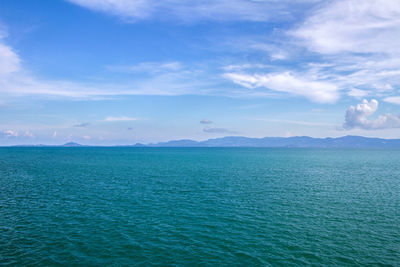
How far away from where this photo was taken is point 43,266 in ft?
83.4

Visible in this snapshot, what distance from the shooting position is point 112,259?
26922mm

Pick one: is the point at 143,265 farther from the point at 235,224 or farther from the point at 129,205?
the point at 129,205

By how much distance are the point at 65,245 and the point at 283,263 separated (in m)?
25.7

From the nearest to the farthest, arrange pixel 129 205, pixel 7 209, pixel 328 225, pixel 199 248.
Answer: pixel 199 248 → pixel 328 225 → pixel 7 209 → pixel 129 205

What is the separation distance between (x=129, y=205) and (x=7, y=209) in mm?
21069

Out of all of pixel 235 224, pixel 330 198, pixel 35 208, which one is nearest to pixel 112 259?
pixel 235 224

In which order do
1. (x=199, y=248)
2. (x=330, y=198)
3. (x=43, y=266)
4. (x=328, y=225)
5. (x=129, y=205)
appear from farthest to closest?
(x=330, y=198) < (x=129, y=205) < (x=328, y=225) < (x=199, y=248) < (x=43, y=266)

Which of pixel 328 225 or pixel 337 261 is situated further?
pixel 328 225

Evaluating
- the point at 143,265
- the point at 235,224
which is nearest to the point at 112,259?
the point at 143,265

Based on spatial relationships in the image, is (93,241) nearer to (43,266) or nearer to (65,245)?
(65,245)

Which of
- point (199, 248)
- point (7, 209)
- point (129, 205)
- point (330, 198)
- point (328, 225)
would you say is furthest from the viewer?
point (330, 198)

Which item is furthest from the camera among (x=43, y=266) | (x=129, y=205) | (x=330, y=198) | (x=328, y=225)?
(x=330, y=198)

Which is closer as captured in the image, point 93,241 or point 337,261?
Answer: point 337,261

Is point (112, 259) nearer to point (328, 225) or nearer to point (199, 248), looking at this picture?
point (199, 248)
